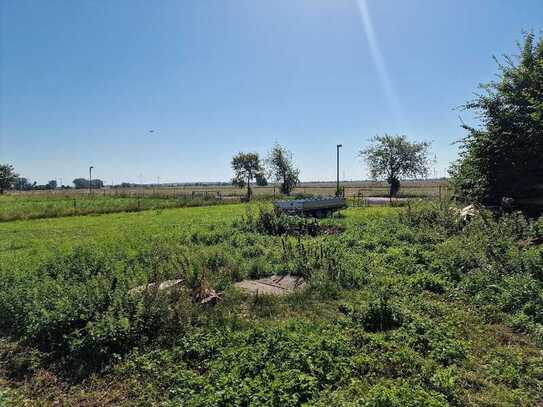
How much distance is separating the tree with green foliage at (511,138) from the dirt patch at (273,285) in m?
9.82

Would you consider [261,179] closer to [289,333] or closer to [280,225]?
[280,225]

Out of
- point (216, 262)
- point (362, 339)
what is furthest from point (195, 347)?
point (216, 262)

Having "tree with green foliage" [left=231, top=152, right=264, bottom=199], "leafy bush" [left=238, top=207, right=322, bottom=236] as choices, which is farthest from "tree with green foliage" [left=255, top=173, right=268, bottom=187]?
"leafy bush" [left=238, top=207, right=322, bottom=236]

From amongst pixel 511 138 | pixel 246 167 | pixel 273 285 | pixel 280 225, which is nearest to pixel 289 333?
pixel 273 285

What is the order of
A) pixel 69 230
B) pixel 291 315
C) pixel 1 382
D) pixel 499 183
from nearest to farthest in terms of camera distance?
pixel 1 382, pixel 291 315, pixel 499 183, pixel 69 230

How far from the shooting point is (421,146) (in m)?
44.8

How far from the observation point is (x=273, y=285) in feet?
20.5

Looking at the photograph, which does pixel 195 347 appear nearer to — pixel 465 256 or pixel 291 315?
pixel 291 315

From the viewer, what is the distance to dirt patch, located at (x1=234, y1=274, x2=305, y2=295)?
5848 mm

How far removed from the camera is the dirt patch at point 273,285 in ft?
19.2

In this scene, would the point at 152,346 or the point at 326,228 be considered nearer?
the point at 152,346

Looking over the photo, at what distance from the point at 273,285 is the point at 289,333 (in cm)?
225

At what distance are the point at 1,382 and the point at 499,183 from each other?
1426cm

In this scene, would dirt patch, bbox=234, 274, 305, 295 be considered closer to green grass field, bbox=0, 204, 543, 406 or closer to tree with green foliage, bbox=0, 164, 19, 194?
green grass field, bbox=0, 204, 543, 406
